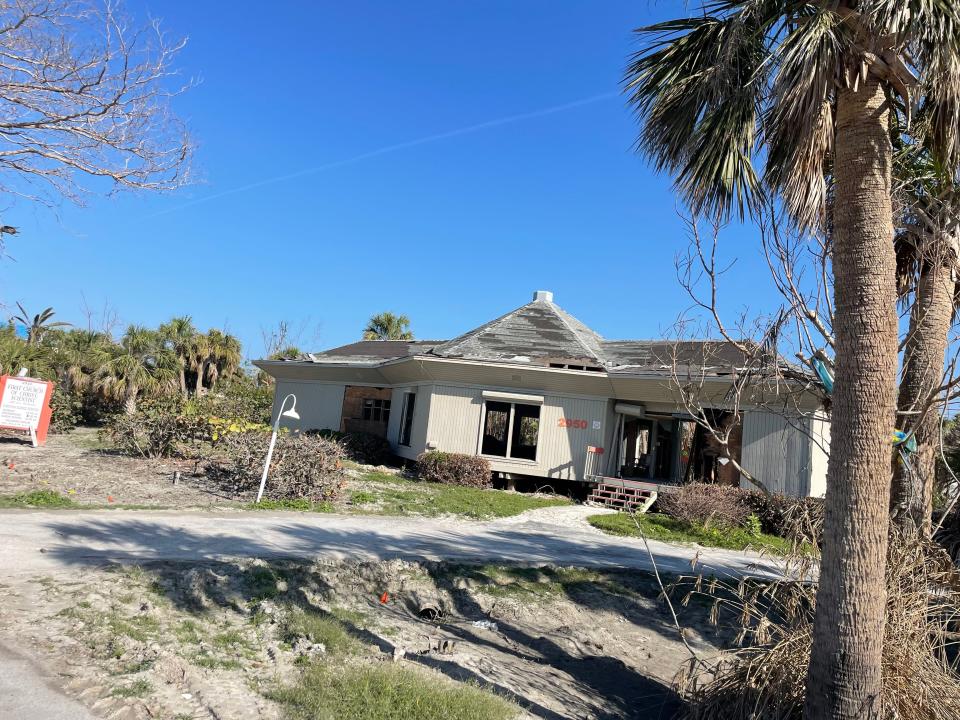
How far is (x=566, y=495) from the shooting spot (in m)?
20.1

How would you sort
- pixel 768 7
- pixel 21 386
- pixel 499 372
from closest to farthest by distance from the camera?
pixel 768 7
pixel 21 386
pixel 499 372

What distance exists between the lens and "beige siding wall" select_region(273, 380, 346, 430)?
25.1 m

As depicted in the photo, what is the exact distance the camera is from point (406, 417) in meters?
22.6

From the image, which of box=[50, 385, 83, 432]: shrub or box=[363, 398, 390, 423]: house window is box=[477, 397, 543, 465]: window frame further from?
box=[50, 385, 83, 432]: shrub

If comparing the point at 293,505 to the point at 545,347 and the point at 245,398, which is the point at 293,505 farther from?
the point at 245,398

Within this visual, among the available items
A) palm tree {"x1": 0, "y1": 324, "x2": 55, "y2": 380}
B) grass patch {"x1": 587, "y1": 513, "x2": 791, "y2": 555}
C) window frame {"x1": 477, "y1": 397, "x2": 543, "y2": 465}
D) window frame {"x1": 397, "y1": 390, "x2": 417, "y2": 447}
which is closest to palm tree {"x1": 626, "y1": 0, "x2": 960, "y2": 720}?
grass patch {"x1": 587, "y1": 513, "x2": 791, "y2": 555}

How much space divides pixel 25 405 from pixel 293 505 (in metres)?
8.70

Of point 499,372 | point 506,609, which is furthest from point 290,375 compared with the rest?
point 506,609

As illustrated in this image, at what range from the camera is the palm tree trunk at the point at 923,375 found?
253 inches

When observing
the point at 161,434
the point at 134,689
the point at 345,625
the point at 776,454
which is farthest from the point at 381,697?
the point at 776,454

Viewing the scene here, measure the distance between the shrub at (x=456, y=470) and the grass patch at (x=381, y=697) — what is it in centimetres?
1330

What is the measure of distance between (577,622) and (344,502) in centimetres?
674

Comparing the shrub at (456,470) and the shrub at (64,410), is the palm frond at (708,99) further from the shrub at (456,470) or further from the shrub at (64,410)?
the shrub at (64,410)

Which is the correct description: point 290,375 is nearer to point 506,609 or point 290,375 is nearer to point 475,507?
point 475,507
